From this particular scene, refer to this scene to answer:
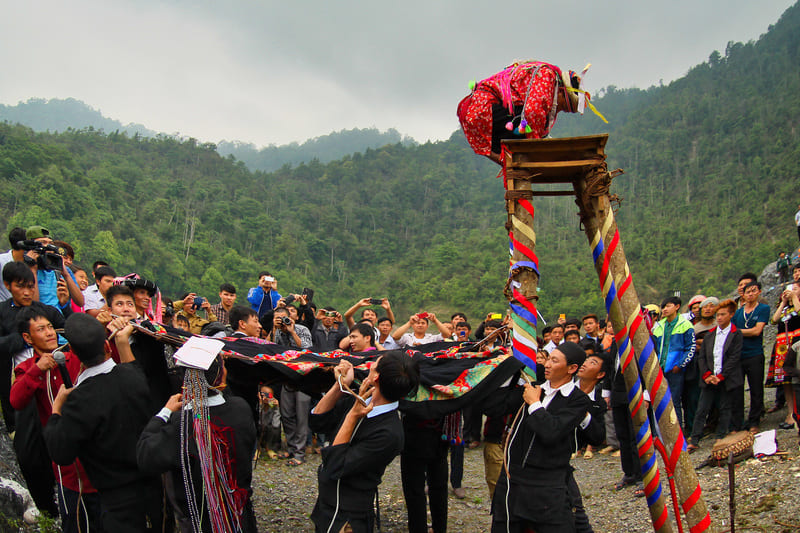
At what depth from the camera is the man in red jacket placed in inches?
148

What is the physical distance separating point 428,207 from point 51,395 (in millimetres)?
63055

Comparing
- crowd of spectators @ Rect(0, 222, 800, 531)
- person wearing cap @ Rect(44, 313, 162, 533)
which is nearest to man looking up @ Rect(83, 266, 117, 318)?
crowd of spectators @ Rect(0, 222, 800, 531)

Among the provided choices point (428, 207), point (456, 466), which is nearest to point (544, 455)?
point (456, 466)

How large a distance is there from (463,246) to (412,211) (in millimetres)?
12790

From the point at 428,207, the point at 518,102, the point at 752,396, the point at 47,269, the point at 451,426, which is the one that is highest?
the point at 428,207

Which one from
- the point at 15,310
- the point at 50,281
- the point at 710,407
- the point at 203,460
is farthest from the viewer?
the point at 710,407

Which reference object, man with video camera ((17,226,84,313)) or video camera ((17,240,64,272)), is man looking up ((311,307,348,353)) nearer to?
man with video camera ((17,226,84,313))

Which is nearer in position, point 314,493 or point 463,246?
point 314,493

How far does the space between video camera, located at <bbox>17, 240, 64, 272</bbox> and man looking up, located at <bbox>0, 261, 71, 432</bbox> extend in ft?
1.92

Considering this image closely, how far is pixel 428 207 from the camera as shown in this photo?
217 ft

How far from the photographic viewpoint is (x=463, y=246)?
54188mm

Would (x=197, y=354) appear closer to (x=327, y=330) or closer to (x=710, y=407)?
(x=327, y=330)

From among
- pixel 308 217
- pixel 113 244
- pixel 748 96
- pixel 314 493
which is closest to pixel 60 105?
pixel 308 217

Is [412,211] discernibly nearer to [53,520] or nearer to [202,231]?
[202,231]
